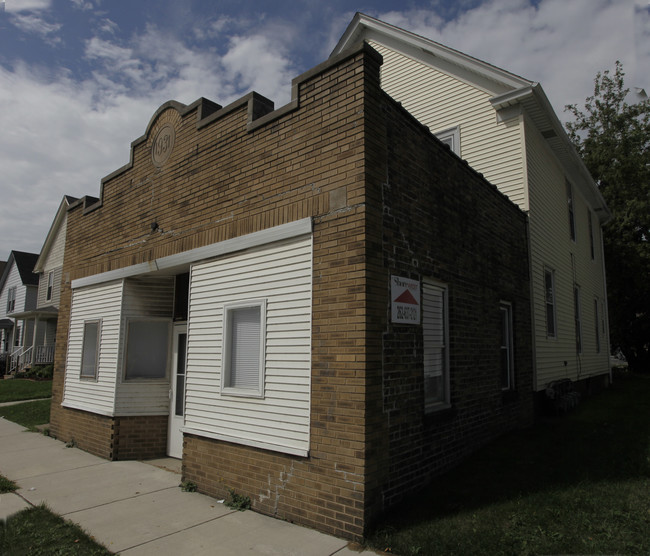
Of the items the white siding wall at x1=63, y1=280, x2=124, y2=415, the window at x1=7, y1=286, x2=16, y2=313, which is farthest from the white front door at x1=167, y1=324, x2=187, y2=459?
the window at x1=7, y1=286, x2=16, y2=313

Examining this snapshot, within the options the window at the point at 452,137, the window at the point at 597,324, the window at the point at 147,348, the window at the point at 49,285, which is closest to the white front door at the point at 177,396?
the window at the point at 147,348

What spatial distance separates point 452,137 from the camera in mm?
11969

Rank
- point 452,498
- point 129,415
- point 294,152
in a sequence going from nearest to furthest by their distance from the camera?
point 452,498 → point 294,152 → point 129,415

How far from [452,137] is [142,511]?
33.8ft

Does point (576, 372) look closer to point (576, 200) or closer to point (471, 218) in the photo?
point (576, 200)

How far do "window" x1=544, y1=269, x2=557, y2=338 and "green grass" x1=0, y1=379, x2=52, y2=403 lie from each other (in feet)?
50.9

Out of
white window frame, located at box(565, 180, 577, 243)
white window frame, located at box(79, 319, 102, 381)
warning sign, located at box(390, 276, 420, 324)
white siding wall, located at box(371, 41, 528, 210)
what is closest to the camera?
warning sign, located at box(390, 276, 420, 324)

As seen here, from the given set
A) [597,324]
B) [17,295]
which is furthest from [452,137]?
[17,295]

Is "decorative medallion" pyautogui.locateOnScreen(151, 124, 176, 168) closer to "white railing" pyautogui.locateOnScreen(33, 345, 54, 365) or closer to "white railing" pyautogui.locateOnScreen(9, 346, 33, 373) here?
"white railing" pyautogui.locateOnScreen(33, 345, 54, 365)

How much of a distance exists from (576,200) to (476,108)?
233 inches

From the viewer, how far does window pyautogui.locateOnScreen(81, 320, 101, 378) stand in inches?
362

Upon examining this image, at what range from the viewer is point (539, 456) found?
269 inches

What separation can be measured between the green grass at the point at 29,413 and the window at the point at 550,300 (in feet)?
39.2

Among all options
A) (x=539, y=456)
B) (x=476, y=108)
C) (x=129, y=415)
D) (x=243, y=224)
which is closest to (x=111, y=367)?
(x=129, y=415)
